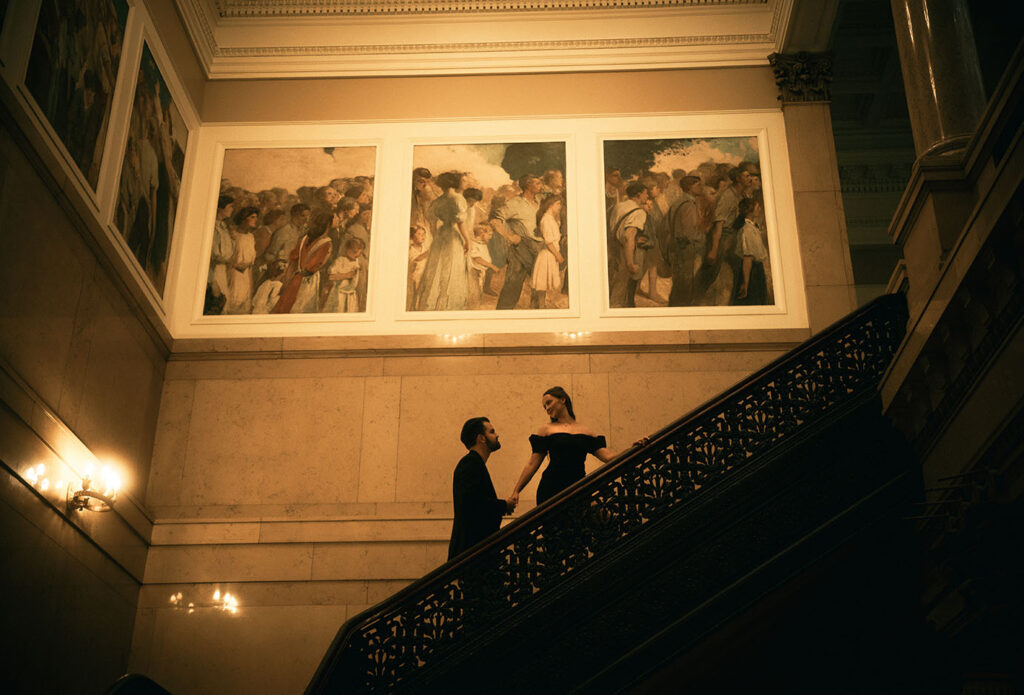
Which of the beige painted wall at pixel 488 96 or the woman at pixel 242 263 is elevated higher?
the beige painted wall at pixel 488 96

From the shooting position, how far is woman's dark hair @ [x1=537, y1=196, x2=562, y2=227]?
41.8ft

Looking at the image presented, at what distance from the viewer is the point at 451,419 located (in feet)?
37.8

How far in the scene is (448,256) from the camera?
1252 centimetres

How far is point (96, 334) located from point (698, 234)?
6620mm

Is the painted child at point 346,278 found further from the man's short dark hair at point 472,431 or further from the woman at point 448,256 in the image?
the man's short dark hair at point 472,431

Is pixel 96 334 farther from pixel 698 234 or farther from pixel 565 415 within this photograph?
pixel 698 234

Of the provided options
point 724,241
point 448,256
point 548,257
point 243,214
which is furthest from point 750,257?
point 243,214

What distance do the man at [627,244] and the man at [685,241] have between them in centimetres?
35

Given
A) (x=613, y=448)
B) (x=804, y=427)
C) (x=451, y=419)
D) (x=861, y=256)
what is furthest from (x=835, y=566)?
(x=861, y=256)

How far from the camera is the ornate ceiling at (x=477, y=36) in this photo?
13.6m

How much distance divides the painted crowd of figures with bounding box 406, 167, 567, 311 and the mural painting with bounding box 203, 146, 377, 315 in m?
0.67

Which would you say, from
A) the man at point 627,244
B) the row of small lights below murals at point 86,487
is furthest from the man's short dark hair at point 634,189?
the row of small lights below murals at point 86,487

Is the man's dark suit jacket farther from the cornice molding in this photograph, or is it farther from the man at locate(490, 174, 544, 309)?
the cornice molding

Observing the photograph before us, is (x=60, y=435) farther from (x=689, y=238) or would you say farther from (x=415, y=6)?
(x=415, y=6)
